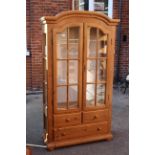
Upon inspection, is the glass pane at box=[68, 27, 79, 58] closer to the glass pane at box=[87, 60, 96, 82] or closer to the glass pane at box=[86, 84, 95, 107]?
the glass pane at box=[87, 60, 96, 82]

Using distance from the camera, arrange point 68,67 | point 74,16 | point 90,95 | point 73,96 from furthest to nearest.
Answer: point 90,95 < point 73,96 < point 68,67 < point 74,16

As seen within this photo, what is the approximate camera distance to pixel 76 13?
2.86 m

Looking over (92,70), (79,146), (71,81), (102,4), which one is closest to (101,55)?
(92,70)

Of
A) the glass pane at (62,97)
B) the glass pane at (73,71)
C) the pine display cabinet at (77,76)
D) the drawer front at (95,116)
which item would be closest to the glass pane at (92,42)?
the pine display cabinet at (77,76)

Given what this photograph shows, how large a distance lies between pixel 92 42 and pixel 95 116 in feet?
3.13

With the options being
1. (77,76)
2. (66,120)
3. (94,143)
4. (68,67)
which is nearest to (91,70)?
(77,76)

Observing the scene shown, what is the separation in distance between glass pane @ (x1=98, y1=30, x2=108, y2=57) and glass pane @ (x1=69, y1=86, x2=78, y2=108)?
54 cm

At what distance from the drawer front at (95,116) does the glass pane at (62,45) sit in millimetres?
811

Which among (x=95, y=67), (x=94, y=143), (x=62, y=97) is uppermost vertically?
(x=95, y=67)

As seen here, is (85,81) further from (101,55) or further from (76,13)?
(76,13)

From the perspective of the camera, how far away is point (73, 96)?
3094mm

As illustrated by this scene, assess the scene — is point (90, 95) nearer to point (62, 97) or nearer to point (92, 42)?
point (62, 97)

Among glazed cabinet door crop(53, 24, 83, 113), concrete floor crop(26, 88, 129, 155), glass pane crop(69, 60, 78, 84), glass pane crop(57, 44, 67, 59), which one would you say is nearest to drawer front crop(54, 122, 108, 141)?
concrete floor crop(26, 88, 129, 155)
